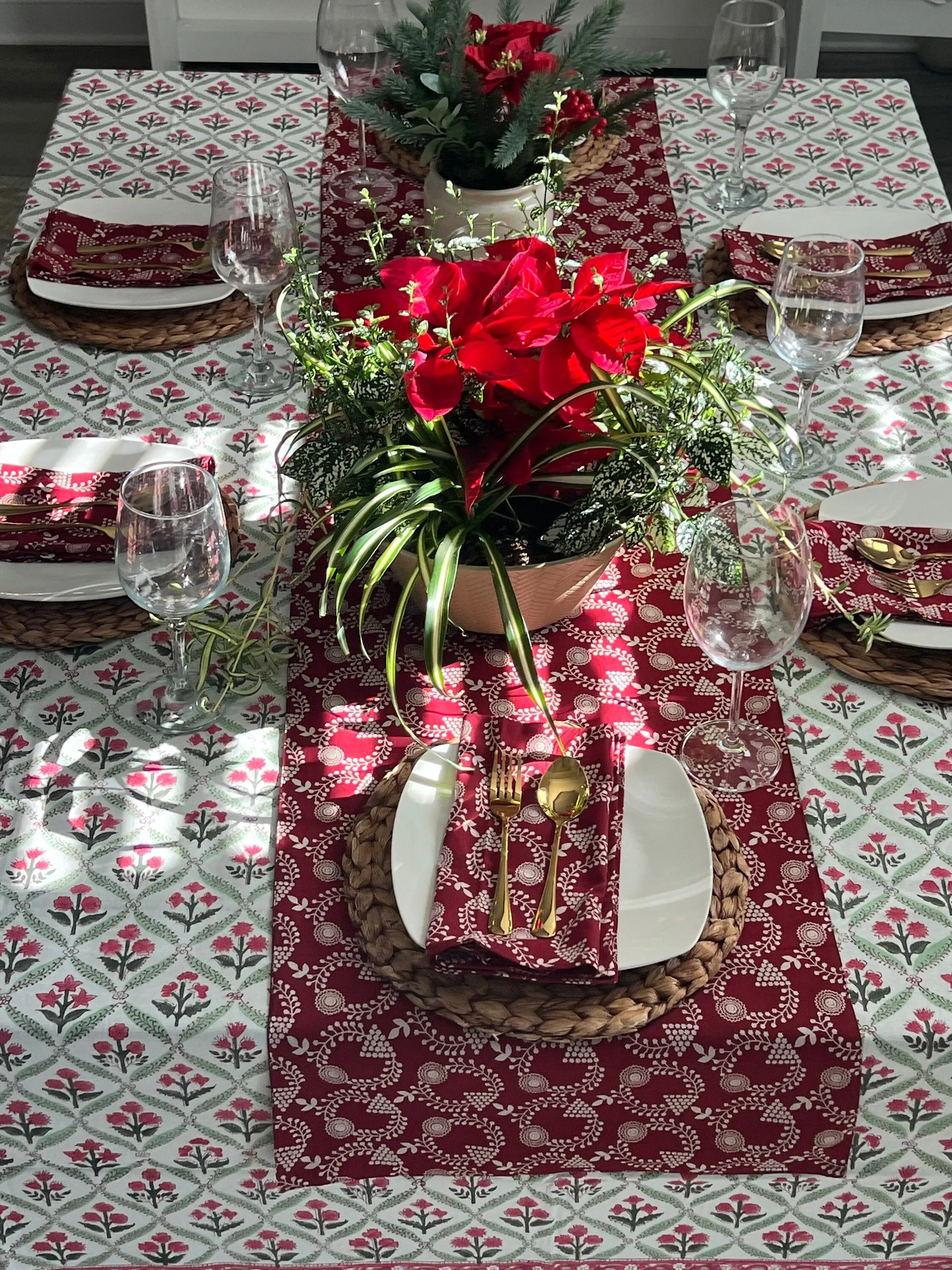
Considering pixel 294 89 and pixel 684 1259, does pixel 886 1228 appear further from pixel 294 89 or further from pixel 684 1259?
pixel 294 89

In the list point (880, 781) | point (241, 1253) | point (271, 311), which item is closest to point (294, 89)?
point (271, 311)

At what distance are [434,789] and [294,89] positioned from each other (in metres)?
1.32

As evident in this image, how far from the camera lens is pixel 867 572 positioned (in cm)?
126

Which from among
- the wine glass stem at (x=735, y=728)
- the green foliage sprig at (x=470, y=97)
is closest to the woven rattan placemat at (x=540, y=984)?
Result: the wine glass stem at (x=735, y=728)

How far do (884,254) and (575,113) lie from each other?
38 centimetres

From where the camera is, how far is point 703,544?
1.05m

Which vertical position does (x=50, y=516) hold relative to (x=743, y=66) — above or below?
below

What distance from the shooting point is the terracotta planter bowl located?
1145 mm

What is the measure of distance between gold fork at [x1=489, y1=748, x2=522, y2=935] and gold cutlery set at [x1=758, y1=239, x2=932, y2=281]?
775mm

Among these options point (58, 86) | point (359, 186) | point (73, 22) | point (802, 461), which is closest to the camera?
point (802, 461)

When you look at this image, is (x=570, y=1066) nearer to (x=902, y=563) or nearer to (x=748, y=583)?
(x=748, y=583)

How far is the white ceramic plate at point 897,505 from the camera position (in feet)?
4.33

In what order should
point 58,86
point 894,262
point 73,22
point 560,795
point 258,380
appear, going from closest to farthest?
point 560,795, point 258,380, point 894,262, point 58,86, point 73,22

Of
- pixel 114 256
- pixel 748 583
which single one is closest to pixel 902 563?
pixel 748 583
